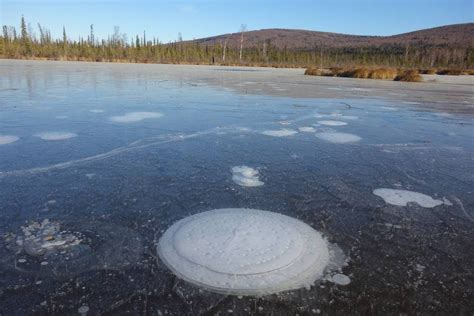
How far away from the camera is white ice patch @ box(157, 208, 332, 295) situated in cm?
173

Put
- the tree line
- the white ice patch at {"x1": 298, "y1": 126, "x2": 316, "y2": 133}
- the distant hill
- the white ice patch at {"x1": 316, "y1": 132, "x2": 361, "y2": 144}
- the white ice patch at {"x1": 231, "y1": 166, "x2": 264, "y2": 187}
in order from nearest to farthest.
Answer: the white ice patch at {"x1": 231, "y1": 166, "x2": 264, "y2": 187} < the white ice patch at {"x1": 316, "y1": 132, "x2": 361, "y2": 144} < the white ice patch at {"x1": 298, "y1": 126, "x2": 316, "y2": 133} < the tree line < the distant hill

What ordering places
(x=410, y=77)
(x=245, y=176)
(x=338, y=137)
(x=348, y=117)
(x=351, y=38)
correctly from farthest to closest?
(x=351, y=38) → (x=410, y=77) → (x=348, y=117) → (x=338, y=137) → (x=245, y=176)

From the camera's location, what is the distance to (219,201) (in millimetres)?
2730

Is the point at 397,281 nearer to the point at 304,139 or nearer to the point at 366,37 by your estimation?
the point at 304,139

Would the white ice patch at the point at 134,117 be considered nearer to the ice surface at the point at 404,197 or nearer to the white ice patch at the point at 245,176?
the white ice patch at the point at 245,176

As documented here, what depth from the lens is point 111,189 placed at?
2902mm

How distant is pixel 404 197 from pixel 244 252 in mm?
1646

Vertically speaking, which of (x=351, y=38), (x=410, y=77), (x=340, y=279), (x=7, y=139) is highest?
(x=351, y=38)

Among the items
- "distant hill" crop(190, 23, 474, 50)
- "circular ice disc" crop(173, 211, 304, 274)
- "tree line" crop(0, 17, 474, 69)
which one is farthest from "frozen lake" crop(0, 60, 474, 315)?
"distant hill" crop(190, 23, 474, 50)

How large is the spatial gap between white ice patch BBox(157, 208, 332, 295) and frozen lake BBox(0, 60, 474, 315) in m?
0.07

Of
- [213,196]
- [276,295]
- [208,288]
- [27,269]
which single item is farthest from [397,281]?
[27,269]

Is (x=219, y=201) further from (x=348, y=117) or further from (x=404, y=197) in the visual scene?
(x=348, y=117)

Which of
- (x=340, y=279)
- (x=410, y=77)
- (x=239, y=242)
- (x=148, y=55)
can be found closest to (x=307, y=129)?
(x=239, y=242)

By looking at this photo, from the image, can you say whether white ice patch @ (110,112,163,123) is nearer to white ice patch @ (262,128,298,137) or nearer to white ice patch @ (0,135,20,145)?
white ice patch @ (0,135,20,145)
